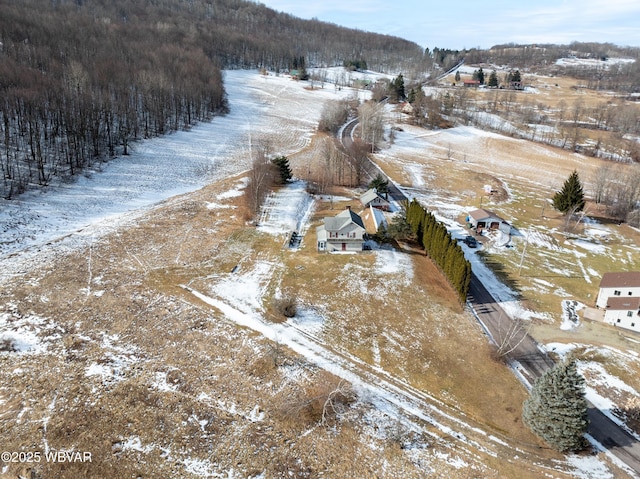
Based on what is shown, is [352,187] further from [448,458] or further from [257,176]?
[448,458]

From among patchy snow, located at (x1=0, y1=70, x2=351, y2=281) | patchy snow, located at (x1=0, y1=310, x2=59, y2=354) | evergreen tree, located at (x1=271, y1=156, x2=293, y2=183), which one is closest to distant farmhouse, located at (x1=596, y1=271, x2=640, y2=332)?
evergreen tree, located at (x1=271, y1=156, x2=293, y2=183)

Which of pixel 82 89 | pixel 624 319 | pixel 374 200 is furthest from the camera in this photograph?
pixel 82 89

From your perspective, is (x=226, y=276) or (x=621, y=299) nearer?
(x=621, y=299)

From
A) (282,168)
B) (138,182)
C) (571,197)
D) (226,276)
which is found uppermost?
(282,168)

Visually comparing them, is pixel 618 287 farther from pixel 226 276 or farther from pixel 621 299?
pixel 226 276

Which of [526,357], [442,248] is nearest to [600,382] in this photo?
[526,357]

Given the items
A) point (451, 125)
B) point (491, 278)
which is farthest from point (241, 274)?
point (451, 125)
